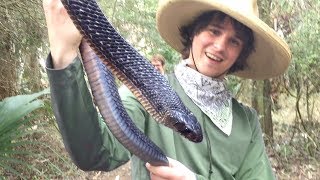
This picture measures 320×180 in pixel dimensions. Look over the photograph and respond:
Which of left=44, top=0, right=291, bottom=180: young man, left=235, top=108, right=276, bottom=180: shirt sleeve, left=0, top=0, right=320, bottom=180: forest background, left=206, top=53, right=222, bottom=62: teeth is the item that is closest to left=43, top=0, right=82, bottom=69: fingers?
left=44, top=0, right=291, bottom=180: young man

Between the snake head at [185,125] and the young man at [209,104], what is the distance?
0.13 meters

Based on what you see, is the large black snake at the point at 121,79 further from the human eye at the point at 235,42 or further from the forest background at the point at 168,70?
the forest background at the point at 168,70

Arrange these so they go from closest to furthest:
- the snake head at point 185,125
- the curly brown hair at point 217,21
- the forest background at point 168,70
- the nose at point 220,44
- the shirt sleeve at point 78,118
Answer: the shirt sleeve at point 78,118 → the snake head at point 185,125 → the nose at point 220,44 → the curly brown hair at point 217,21 → the forest background at point 168,70

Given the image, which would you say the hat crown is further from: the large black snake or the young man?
the large black snake

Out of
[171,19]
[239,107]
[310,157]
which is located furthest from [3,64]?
[310,157]

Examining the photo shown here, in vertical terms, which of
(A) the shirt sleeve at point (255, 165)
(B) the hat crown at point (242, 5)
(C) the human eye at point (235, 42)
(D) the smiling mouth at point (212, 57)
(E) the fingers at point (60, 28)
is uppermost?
(E) the fingers at point (60, 28)

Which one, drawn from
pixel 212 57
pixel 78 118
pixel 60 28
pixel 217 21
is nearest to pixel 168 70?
pixel 217 21

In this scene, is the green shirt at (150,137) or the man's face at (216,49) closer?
the green shirt at (150,137)

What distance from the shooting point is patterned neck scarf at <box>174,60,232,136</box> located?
2518 millimetres

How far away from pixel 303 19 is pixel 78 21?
5930 millimetres

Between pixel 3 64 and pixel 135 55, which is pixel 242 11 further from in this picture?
pixel 3 64

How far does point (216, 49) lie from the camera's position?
244cm

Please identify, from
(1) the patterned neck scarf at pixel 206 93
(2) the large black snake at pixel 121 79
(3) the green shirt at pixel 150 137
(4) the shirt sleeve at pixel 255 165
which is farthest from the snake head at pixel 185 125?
(4) the shirt sleeve at pixel 255 165

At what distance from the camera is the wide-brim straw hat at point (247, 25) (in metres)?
2.50
